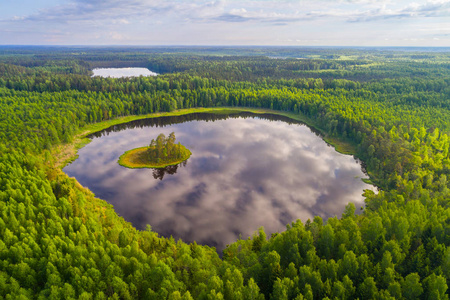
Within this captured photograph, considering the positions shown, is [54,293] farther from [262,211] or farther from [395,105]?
[395,105]

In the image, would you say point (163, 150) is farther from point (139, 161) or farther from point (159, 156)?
point (139, 161)

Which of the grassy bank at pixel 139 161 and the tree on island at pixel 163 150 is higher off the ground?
the tree on island at pixel 163 150

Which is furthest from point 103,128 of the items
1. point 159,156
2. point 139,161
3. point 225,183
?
point 225,183

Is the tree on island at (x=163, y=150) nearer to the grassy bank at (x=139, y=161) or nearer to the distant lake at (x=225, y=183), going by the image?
the grassy bank at (x=139, y=161)

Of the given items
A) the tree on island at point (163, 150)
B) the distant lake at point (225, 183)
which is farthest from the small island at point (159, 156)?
the distant lake at point (225, 183)

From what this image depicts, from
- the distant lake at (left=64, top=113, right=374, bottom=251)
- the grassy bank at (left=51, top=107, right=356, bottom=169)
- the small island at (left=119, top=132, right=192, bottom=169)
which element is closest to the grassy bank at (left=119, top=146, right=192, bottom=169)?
the small island at (left=119, top=132, right=192, bottom=169)

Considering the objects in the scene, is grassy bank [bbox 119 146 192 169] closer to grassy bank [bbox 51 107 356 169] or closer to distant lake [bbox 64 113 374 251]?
distant lake [bbox 64 113 374 251]
